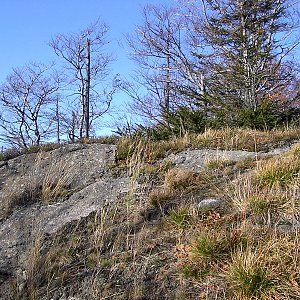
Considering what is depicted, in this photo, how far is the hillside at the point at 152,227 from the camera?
3041mm

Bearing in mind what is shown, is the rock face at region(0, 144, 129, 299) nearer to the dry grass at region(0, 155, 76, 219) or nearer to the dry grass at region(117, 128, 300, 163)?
the dry grass at region(0, 155, 76, 219)

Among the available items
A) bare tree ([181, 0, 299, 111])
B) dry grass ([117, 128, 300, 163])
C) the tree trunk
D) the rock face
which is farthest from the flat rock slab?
the tree trunk

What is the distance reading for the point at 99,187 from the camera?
5.27 meters

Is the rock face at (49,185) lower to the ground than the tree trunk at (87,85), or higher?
lower

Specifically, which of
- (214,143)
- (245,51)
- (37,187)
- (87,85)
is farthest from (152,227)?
(87,85)

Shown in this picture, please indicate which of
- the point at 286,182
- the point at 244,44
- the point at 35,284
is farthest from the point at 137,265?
the point at 244,44

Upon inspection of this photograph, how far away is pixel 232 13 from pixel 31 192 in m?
15.2

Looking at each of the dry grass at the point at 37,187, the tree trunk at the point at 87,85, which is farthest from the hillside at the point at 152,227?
the tree trunk at the point at 87,85

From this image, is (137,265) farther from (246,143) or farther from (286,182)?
(246,143)

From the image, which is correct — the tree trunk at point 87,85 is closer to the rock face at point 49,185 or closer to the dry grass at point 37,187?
the rock face at point 49,185

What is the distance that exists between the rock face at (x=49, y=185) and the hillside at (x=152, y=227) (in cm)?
2

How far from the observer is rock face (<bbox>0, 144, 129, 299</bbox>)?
13.8 ft

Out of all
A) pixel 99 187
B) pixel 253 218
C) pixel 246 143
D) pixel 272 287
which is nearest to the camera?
pixel 272 287

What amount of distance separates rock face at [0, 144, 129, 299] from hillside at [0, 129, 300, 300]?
0.02m
